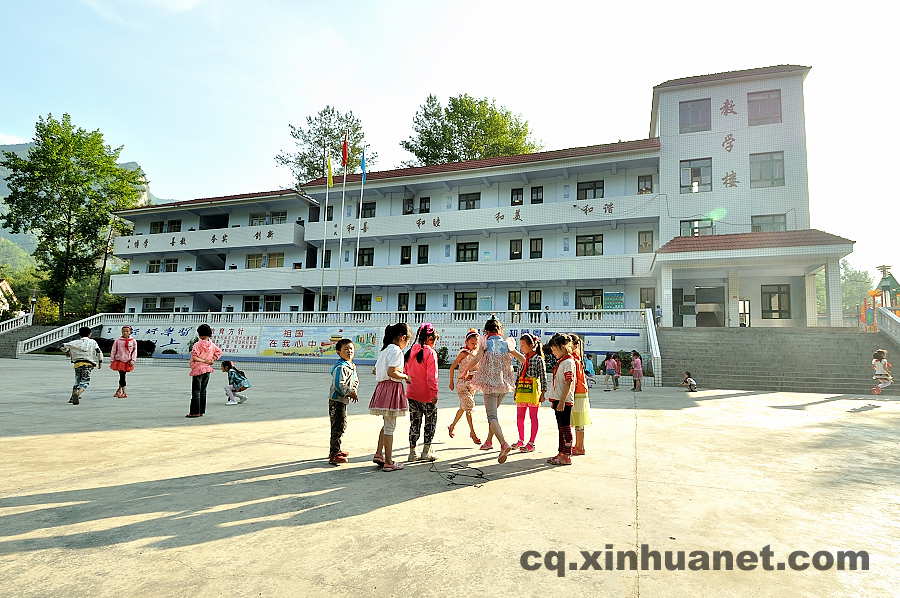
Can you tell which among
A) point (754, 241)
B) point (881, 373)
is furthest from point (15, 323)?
point (881, 373)

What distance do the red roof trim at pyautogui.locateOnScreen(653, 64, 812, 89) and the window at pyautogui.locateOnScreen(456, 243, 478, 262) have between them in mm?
13286

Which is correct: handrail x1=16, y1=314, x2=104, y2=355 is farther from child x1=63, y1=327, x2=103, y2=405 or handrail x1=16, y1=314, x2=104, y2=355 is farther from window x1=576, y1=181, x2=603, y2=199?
window x1=576, y1=181, x2=603, y2=199

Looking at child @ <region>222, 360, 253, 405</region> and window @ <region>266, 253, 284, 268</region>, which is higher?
window @ <region>266, 253, 284, 268</region>

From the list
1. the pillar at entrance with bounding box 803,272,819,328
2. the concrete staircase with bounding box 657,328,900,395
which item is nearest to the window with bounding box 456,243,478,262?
the concrete staircase with bounding box 657,328,900,395

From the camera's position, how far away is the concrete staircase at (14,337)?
93.6ft

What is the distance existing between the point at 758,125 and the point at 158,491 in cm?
2817

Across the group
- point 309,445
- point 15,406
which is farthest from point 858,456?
point 15,406

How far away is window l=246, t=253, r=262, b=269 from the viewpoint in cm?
3434

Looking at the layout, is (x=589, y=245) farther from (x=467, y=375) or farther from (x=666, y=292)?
(x=467, y=375)

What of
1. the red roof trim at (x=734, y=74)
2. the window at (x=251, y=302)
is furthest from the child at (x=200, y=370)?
the window at (x=251, y=302)

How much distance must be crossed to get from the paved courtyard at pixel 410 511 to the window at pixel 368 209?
2594cm

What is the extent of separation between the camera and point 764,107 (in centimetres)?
2350

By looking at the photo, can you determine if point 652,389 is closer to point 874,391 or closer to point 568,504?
point 874,391

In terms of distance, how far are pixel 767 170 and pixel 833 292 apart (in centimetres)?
715
